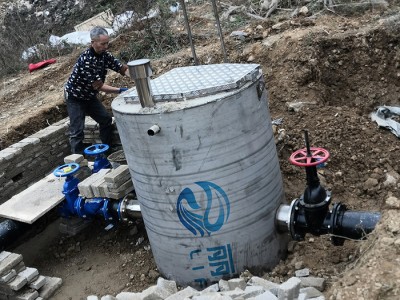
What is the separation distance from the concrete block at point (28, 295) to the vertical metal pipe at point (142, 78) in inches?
83.6

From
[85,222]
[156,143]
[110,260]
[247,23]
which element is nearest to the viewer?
[156,143]

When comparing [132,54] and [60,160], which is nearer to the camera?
A: [60,160]

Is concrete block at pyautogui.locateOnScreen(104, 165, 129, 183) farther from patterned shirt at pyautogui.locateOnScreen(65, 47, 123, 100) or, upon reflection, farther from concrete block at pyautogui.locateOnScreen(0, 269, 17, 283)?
patterned shirt at pyautogui.locateOnScreen(65, 47, 123, 100)

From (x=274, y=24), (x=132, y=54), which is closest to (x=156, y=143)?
(x=274, y=24)

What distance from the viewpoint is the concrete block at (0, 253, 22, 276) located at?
15.0 ft

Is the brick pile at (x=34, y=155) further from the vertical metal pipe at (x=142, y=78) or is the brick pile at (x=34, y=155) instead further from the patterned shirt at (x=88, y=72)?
the vertical metal pipe at (x=142, y=78)

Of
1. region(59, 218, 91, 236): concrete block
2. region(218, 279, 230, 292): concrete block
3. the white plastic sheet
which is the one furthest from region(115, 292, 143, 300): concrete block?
the white plastic sheet

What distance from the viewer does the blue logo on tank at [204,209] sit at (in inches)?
148

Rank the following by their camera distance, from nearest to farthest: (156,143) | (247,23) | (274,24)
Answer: (156,143)
(274,24)
(247,23)

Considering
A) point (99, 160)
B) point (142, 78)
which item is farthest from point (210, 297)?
point (99, 160)

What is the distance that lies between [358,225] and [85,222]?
9.85ft

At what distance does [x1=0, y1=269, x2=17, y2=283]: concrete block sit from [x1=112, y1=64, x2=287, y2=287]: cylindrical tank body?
1.38 m

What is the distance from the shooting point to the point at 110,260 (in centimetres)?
514

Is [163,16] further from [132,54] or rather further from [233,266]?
[233,266]
